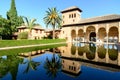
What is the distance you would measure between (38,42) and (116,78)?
28.5 meters

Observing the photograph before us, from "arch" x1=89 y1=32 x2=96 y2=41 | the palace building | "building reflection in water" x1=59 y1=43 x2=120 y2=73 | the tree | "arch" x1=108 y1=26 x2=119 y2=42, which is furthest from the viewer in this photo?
"arch" x1=89 y1=32 x2=96 y2=41

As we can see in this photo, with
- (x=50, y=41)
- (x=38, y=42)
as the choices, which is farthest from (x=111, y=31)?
(x=38, y=42)

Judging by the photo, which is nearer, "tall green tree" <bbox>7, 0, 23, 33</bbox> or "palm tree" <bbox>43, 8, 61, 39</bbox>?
"palm tree" <bbox>43, 8, 61, 39</bbox>

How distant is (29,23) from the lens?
149 ft

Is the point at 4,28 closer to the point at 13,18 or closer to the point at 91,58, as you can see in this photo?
the point at 13,18

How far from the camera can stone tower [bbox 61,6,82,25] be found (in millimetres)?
51281

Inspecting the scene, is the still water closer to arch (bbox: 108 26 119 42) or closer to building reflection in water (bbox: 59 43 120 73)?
building reflection in water (bbox: 59 43 120 73)

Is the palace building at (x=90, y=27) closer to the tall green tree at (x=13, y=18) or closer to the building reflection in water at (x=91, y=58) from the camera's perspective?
the tall green tree at (x=13, y=18)

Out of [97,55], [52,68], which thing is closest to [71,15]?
[97,55]

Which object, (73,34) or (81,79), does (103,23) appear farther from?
(81,79)

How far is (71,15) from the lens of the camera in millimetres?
52812

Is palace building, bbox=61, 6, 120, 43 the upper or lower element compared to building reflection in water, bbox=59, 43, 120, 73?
upper

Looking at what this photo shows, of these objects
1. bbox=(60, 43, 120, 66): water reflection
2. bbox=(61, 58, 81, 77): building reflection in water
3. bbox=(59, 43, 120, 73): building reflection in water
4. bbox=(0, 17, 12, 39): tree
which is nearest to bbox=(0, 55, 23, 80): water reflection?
bbox=(61, 58, 81, 77): building reflection in water

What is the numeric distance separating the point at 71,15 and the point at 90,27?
9.61 meters
